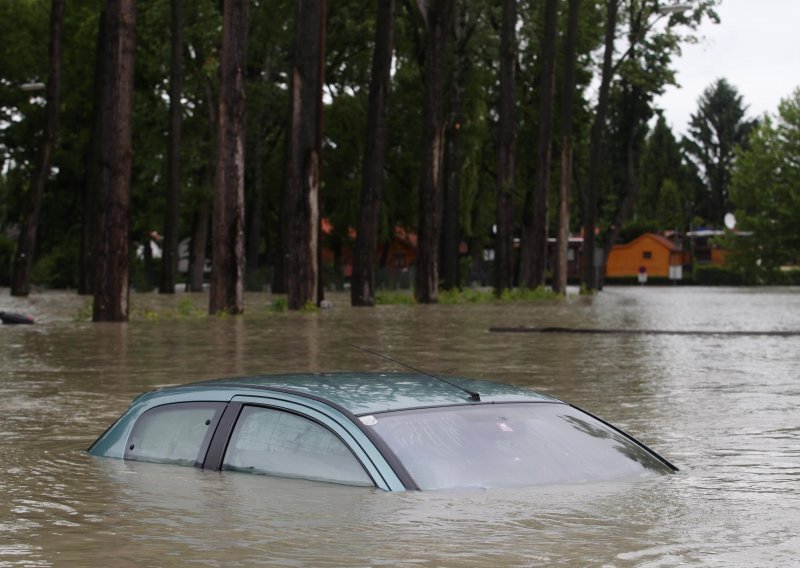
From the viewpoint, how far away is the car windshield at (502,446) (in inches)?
307

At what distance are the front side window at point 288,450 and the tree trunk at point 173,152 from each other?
53887 millimetres

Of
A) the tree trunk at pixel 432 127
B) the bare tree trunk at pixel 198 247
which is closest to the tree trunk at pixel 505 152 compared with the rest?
the tree trunk at pixel 432 127

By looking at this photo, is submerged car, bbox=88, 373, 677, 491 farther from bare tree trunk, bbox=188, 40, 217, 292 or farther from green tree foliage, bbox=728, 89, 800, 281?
green tree foliage, bbox=728, 89, 800, 281

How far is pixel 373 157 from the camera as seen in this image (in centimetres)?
4722

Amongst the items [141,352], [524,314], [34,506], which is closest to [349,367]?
[141,352]

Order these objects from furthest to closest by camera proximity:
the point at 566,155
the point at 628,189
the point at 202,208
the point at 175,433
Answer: the point at 628,189 → the point at 202,208 → the point at 566,155 → the point at 175,433

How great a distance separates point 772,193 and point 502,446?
11995 cm

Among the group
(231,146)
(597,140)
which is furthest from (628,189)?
(231,146)

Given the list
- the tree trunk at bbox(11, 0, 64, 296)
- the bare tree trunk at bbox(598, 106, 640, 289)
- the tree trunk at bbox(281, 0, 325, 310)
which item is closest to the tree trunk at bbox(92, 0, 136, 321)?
the tree trunk at bbox(281, 0, 325, 310)

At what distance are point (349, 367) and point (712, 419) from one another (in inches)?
277

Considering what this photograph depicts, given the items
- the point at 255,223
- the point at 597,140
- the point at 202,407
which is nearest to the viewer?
the point at 202,407

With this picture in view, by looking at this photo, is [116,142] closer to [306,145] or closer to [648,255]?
[306,145]

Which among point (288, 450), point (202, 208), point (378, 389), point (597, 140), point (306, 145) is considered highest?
point (597, 140)

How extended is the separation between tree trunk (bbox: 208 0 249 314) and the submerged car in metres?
27.6
